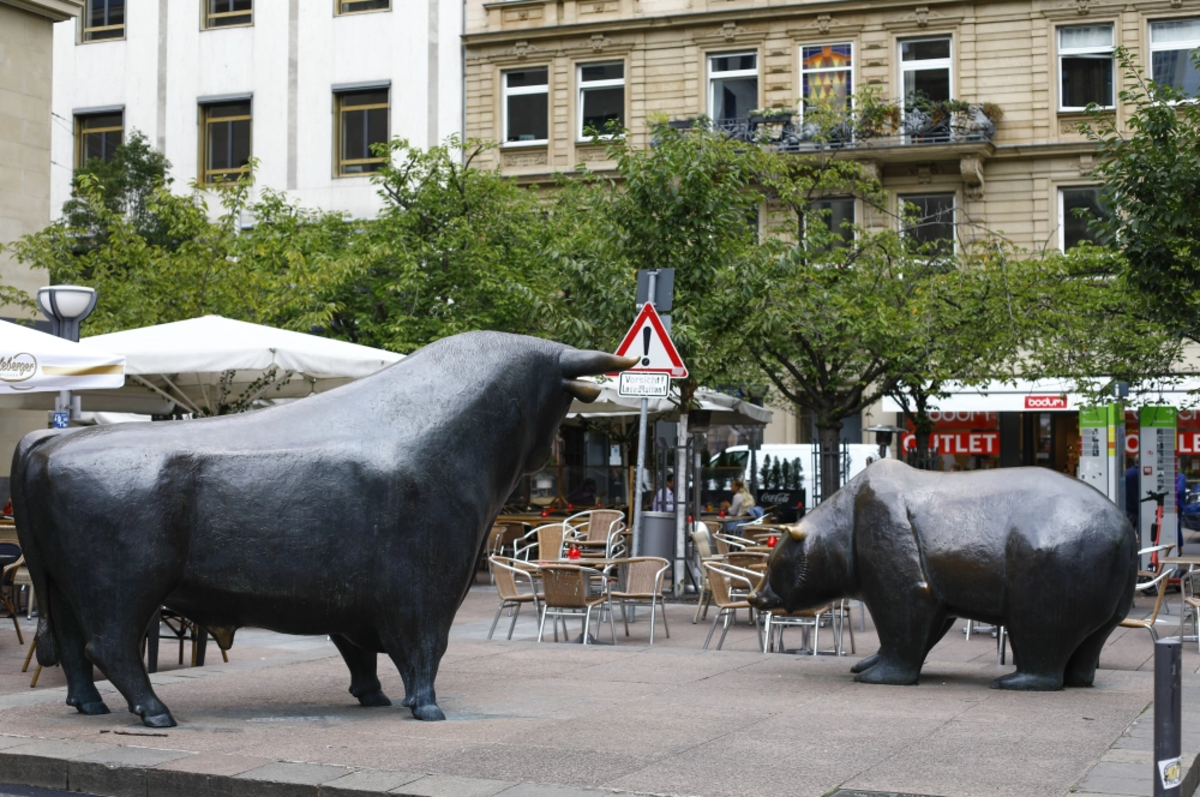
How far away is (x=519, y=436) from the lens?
7.89m

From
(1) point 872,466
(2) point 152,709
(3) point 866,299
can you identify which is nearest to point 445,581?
(2) point 152,709

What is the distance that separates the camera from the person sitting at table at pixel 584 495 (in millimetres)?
22266

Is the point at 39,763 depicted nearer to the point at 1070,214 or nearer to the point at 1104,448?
the point at 1104,448

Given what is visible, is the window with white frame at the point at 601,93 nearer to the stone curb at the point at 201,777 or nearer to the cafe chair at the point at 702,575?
the cafe chair at the point at 702,575

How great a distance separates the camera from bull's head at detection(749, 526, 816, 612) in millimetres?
9602

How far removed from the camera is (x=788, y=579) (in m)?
9.70

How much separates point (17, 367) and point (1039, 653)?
686cm

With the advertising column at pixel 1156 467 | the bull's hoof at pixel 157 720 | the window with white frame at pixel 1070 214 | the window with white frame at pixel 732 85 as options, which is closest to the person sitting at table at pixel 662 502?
the advertising column at pixel 1156 467

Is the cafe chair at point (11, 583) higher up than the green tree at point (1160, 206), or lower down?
lower down

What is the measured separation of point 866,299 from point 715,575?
10.3 m

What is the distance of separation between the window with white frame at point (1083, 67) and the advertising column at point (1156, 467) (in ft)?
53.3

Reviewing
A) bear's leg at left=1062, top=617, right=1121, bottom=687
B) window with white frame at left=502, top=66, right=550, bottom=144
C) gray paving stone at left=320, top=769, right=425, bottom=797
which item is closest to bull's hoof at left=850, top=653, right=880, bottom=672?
bear's leg at left=1062, top=617, right=1121, bottom=687

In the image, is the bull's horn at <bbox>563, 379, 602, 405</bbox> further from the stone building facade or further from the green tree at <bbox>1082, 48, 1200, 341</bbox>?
the stone building facade

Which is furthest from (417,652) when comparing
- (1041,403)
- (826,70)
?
(826,70)
